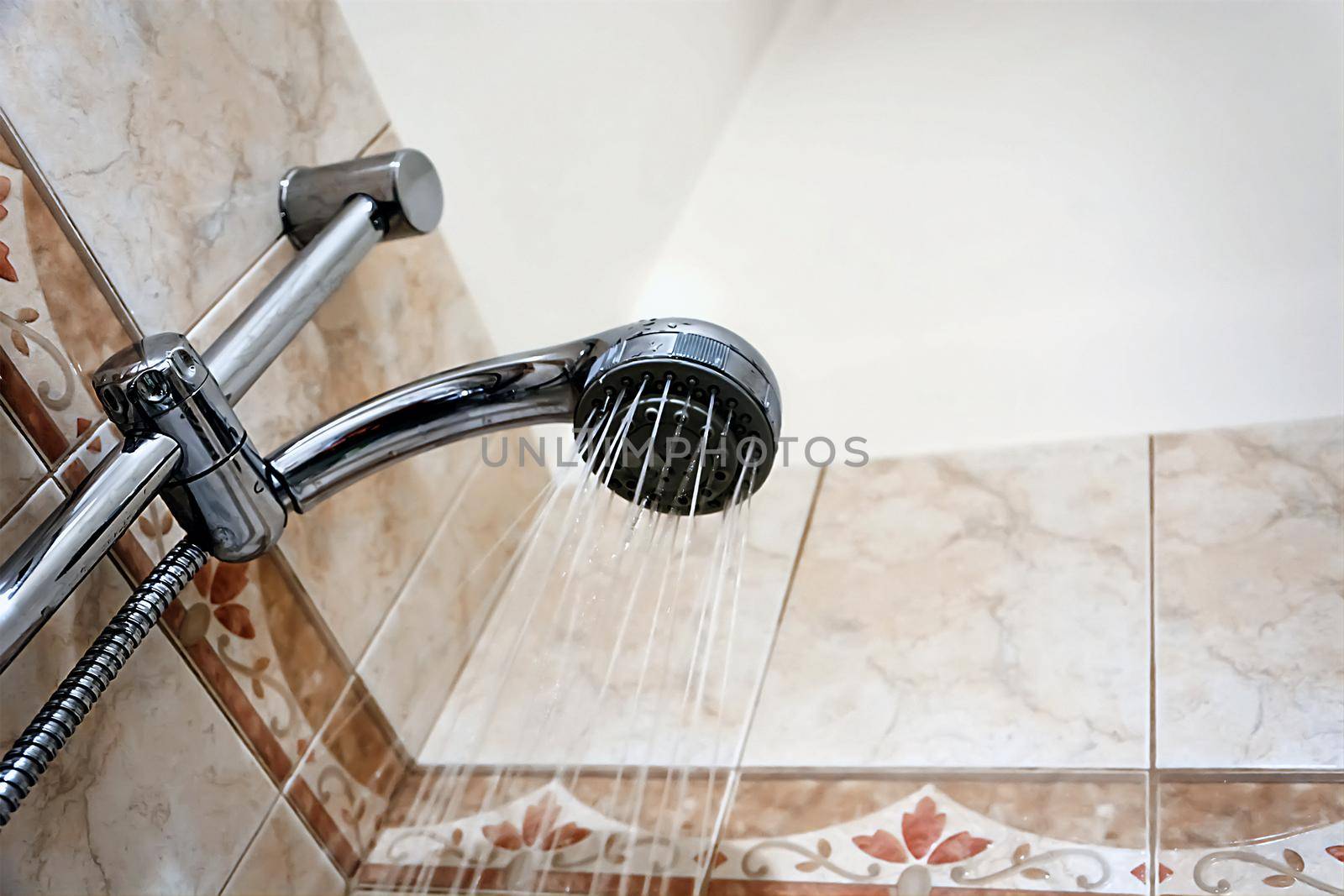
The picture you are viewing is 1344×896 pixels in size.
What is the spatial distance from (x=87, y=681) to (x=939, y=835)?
0.46 meters

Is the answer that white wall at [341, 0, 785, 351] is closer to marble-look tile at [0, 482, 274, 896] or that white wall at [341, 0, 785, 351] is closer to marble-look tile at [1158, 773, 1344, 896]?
marble-look tile at [0, 482, 274, 896]

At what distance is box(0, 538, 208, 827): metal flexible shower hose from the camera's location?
424mm

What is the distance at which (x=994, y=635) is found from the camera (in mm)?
759

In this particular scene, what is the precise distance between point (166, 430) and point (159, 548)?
0.14m

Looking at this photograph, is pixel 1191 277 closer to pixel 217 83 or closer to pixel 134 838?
pixel 217 83

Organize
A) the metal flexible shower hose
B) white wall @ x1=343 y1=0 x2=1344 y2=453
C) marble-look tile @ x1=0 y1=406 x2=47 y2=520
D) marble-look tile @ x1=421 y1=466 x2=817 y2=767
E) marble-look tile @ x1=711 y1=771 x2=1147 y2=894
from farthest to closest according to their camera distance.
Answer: white wall @ x1=343 y1=0 x2=1344 y2=453
marble-look tile @ x1=421 y1=466 x2=817 y2=767
marble-look tile @ x1=711 y1=771 x2=1147 y2=894
marble-look tile @ x1=0 y1=406 x2=47 y2=520
the metal flexible shower hose

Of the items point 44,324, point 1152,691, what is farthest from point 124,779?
point 1152,691

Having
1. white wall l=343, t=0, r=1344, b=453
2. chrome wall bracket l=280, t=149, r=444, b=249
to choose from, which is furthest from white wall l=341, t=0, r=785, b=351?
chrome wall bracket l=280, t=149, r=444, b=249

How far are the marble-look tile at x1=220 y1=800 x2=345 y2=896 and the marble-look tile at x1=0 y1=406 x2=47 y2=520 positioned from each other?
256mm

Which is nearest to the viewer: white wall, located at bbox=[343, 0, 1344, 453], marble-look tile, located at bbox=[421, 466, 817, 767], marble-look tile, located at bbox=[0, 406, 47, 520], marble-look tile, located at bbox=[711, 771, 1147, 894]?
marble-look tile, located at bbox=[0, 406, 47, 520]

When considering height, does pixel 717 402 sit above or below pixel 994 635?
above

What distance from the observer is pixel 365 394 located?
2.58 feet

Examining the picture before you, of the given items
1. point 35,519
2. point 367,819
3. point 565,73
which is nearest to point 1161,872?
point 367,819

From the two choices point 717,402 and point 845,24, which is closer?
point 717,402
